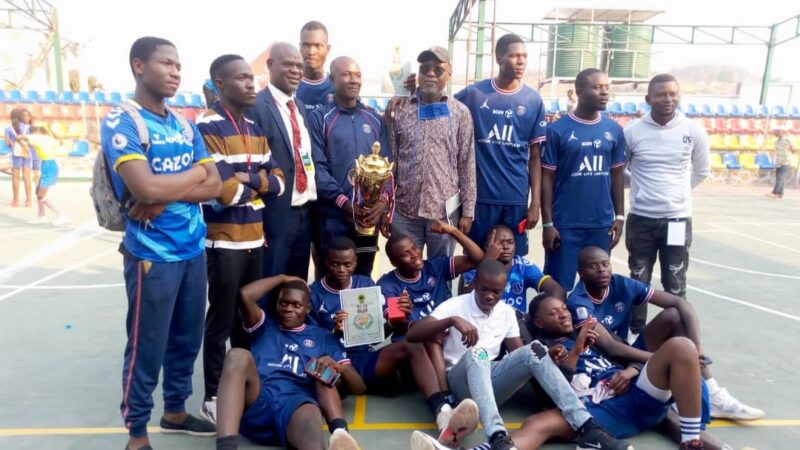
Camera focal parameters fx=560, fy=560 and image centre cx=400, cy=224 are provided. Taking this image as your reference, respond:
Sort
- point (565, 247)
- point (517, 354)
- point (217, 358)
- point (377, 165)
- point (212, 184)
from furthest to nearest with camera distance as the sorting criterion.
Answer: point (565, 247) < point (377, 165) < point (217, 358) < point (517, 354) < point (212, 184)

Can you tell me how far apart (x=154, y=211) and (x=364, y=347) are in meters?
1.68

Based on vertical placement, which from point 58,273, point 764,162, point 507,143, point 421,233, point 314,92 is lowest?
point 58,273

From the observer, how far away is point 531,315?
374 cm

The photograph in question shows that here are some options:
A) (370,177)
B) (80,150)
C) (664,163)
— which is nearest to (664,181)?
(664,163)

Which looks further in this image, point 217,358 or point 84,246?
point 84,246

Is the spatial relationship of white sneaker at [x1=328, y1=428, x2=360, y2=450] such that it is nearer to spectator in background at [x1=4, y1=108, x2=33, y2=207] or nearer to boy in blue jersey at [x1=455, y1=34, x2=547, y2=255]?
boy in blue jersey at [x1=455, y1=34, x2=547, y2=255]

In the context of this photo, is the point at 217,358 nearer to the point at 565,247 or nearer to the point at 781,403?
the point at 565,247

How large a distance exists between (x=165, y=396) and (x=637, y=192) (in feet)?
12.0

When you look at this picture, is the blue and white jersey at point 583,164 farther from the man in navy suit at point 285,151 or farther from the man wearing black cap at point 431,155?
the man in navy suit at point 285,151

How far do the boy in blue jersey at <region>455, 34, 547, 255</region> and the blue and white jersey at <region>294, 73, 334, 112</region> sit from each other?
1.13 metres

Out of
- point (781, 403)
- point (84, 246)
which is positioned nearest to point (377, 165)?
point (781, 403)

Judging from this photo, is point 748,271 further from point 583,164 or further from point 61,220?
point 61,220

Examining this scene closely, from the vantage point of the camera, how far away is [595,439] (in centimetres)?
289

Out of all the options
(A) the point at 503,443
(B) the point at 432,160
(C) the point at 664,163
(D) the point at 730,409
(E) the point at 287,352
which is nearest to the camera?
(A) the point at 503,443
